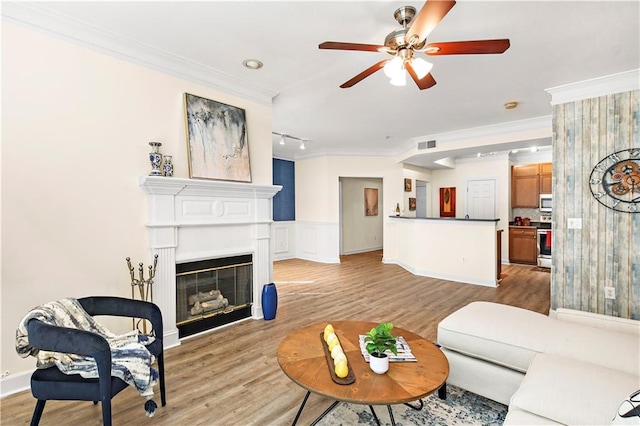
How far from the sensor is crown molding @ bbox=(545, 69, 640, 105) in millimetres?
3121

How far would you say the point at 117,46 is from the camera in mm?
2602

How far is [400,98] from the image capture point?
393cm

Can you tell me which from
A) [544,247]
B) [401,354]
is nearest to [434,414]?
[401,354]

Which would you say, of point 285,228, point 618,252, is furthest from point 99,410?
point 285,228

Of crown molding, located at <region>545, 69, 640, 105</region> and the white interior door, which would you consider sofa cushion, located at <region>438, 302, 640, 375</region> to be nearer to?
crown molding, located at <region>545, 69, 640, 105</region>

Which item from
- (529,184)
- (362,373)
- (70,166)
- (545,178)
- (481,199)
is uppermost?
(545,178)

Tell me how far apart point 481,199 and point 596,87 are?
4663mm

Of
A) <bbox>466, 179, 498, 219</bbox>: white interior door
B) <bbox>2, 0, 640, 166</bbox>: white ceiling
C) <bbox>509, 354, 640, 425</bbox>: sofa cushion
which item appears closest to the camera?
<bbox>509, 354, 640, 425</bbox>: sofa cushion

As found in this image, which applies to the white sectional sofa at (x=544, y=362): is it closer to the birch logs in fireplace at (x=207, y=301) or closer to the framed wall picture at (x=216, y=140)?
the birch logs in fireplace at (x=207, y=301)

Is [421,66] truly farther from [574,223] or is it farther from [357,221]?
[357,221]

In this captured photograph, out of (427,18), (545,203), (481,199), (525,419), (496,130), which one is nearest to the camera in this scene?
(525,419)

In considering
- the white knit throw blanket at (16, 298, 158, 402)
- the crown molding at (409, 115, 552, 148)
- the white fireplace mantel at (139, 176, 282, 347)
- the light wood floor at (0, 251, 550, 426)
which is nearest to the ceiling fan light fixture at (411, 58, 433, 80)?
the white fireplace mantel at (139, 176, 282, 347)

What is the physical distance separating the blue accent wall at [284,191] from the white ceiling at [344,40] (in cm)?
362

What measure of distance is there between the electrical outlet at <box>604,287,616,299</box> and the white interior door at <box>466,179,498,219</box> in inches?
173
